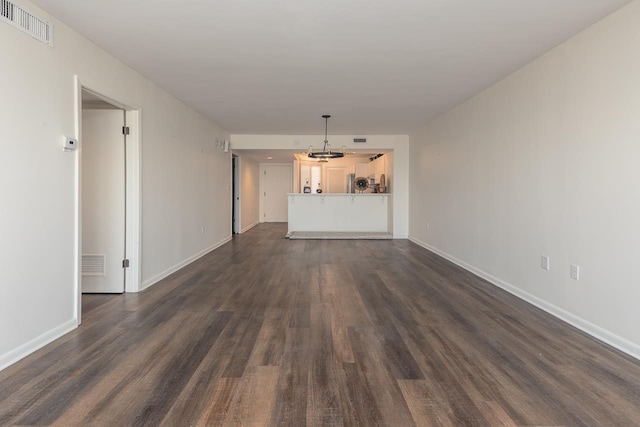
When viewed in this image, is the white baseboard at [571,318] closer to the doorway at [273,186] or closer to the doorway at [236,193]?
the doorway at [236,193]

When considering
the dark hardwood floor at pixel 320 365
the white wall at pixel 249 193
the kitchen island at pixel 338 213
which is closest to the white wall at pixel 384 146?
the kitchen island at pixel 338 213

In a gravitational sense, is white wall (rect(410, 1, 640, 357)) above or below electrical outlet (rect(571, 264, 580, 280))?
above

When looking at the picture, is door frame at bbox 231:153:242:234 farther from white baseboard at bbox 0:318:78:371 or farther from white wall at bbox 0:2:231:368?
white baseboard at bbox 0:318:78:371

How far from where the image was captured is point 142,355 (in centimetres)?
235

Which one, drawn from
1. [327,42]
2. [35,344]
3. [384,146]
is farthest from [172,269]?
[384,146]

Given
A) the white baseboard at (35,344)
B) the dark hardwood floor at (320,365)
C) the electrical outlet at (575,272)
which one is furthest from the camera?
the electrical outlet at (575,272)

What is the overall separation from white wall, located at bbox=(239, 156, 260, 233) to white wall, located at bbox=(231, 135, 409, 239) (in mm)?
1711

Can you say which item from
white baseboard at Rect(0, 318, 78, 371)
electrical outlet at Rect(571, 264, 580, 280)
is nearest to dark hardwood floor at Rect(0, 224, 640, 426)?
white baseboard at Rect(0, 318, 78, 371)

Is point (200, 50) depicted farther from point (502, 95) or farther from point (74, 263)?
point (502, 95)

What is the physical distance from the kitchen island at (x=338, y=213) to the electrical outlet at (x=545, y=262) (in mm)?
5634

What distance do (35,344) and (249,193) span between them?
28.0ft

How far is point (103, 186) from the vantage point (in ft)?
12.3

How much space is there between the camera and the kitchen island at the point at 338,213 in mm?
9008

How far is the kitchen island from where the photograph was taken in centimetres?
901
